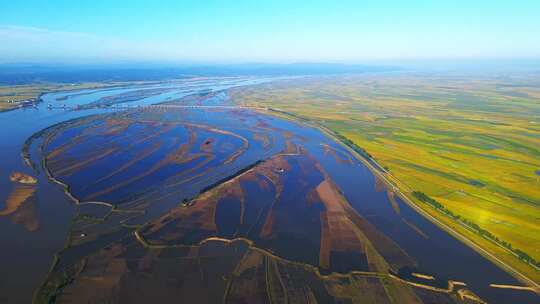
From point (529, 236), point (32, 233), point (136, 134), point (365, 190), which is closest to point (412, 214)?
point (365, 190)

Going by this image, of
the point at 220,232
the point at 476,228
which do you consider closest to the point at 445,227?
the point at 476,228

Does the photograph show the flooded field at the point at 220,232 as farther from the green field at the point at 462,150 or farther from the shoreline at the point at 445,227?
the green field at the point at 462,150

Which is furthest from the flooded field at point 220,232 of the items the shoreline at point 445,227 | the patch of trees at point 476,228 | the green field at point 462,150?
the green field at point 462,150

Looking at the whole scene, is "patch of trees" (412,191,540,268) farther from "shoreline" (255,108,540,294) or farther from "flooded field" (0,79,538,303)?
"flooded field" (0,79,538,303)

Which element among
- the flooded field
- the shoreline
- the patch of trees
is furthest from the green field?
the flooded field

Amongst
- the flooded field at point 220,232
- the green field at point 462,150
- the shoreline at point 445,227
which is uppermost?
the flooded field at point 220,232

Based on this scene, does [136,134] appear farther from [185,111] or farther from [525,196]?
[525,196]
